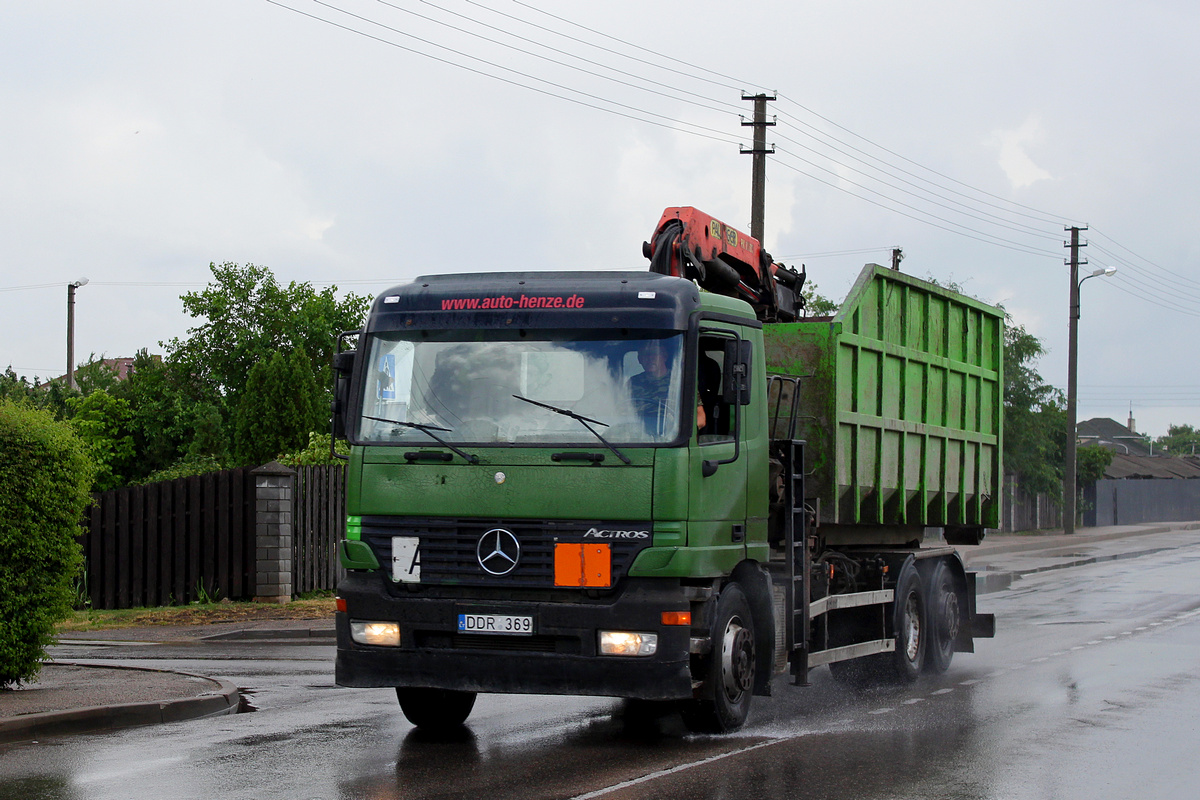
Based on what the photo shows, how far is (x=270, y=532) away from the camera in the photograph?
19250mm

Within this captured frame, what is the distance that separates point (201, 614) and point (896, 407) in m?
10.5

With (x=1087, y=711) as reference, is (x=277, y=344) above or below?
above

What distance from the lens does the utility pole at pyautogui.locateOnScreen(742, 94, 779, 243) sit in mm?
A: 26281

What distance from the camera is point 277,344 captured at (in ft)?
170

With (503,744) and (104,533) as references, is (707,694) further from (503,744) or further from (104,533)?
(104,533)

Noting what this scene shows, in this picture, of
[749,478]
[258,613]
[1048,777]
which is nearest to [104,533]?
[258,613]

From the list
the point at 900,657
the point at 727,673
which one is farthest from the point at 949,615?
the point at 727,673

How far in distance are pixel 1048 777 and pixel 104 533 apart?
1591 centimetres

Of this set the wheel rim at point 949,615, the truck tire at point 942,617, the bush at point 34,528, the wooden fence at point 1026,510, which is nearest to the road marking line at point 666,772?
the truck tire at point 942,617

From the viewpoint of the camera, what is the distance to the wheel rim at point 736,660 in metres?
8.67

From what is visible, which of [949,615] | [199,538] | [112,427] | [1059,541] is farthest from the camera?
[112,427]

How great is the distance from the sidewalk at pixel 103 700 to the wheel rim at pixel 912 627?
558 cm

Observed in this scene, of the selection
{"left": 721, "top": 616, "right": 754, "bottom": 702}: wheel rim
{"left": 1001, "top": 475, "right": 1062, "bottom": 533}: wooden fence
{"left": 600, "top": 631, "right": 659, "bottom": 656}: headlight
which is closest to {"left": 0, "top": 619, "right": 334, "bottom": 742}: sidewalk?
{"left": 600, "top": 631, "right": 659, "bottom": 656}: headlight

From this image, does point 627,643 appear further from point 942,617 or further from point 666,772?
point 942,617
